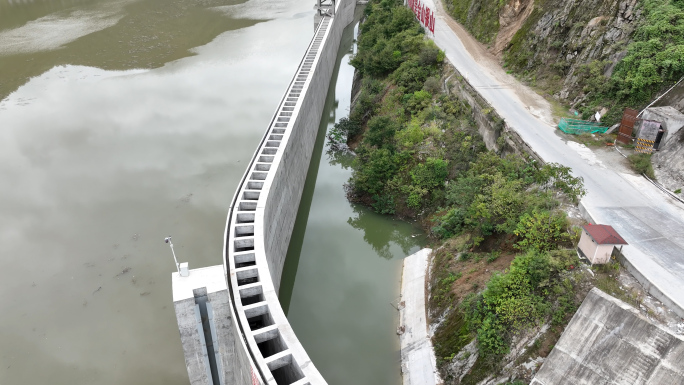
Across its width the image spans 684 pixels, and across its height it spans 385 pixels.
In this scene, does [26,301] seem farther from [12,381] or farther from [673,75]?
[673,75]

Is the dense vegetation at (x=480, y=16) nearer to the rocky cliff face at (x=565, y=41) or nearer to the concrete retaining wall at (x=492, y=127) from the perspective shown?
the rocky cliff face at (x=565, y=41)

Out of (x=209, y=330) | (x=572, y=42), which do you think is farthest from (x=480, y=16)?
(x=209, y=330)

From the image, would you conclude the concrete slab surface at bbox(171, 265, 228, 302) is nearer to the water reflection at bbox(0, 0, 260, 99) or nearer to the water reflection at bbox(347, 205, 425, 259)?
the water reflection at bbox(347, 205, 425, 259)

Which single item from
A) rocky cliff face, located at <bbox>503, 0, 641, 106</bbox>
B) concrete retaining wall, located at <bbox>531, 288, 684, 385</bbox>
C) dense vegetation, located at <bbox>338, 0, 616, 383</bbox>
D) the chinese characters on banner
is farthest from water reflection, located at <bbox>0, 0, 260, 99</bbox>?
concrete retaining wall, located at <bbox>531, 288, 684, 385</bbox>

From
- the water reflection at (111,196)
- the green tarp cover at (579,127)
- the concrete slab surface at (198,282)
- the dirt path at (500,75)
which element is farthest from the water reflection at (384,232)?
the concrete slab surface at (198,282)

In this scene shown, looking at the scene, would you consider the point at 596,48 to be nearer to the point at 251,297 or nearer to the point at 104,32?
the point at 251,297

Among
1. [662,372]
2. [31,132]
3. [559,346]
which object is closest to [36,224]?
[31,132]
